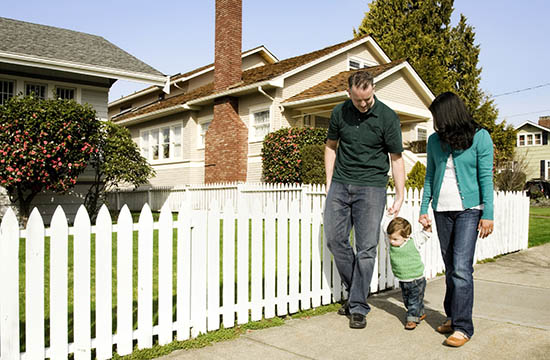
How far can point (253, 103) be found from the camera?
60.4ft

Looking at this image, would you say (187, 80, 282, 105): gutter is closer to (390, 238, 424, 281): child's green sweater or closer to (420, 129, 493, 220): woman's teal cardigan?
(390, 238, 424, 281): child's green sweater

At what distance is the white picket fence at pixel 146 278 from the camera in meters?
2.94

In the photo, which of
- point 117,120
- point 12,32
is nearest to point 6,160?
point 12,32

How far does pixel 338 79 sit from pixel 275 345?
15.5m

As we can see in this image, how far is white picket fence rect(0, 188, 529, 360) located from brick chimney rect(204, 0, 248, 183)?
13.7 meters

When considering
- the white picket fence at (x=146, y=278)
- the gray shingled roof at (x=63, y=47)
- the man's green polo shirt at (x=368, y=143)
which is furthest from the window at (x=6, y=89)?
the man's green polo shirt at (x=368, y=143)

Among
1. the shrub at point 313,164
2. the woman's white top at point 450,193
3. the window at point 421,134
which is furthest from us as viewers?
the window at point 421,134

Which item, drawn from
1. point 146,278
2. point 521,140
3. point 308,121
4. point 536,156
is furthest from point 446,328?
point 521,140

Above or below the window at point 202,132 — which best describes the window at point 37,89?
above

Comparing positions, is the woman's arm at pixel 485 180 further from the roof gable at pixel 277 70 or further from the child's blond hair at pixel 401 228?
the roof gable at pixel 277 70

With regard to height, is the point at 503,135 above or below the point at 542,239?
above

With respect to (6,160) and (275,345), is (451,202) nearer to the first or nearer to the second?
(275,345)

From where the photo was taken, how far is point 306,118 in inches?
724

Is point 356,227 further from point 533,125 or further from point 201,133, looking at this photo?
point 533,125
